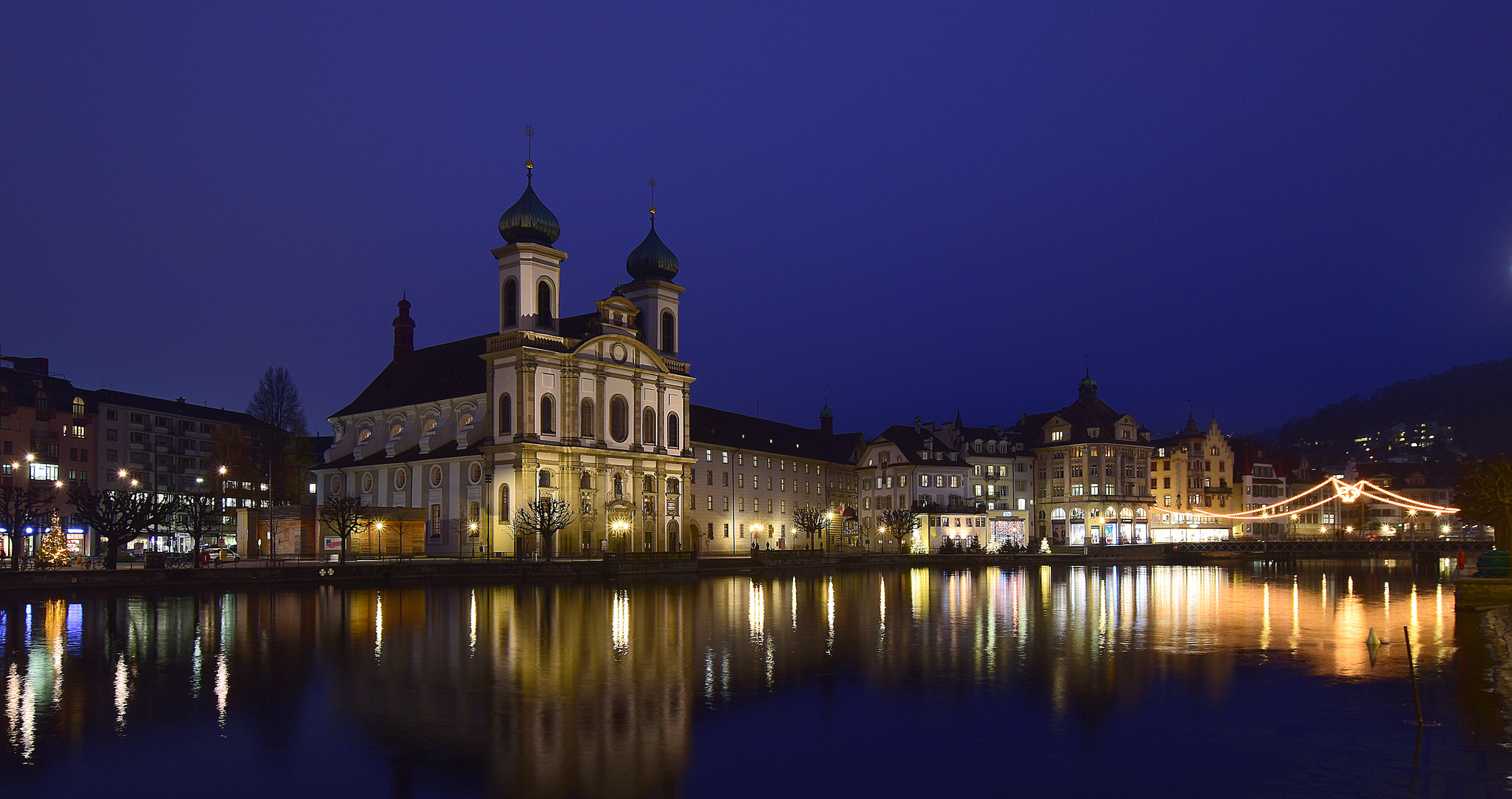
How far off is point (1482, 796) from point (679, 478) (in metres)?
74.2

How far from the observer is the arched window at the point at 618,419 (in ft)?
269

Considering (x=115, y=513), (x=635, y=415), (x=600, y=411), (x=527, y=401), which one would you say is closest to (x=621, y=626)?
(x=115, y=513)

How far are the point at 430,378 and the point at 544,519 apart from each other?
89.7 feet

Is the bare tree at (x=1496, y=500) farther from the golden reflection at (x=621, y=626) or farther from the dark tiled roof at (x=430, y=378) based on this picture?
the dark tiled roof at (x=430, y=378)

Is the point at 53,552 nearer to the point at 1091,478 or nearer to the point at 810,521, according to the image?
the point at 810,521

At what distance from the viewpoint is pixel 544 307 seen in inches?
3169

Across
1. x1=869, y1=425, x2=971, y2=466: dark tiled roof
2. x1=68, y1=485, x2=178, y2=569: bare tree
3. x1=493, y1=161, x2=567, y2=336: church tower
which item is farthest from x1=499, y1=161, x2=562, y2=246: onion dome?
x1=869, y1=425, x2=971, y2=466: dark tiled roof

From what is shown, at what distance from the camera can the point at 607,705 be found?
17734 millimetres

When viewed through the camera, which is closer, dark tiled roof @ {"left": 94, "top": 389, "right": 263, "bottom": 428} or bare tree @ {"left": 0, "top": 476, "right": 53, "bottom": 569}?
bare tree @ {"left": 0, "top": 476, "right": 53, "bottom": 569}

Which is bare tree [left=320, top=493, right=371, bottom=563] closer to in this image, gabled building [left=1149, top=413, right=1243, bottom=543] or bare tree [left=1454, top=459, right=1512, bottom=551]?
bare tree [left=1454, top=459, right=1512, bottom=551]

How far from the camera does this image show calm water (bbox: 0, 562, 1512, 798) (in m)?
13.4

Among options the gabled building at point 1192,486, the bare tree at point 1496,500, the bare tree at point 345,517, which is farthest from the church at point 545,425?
the gabled building at point 1192,486

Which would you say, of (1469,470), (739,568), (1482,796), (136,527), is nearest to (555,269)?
(739,568)

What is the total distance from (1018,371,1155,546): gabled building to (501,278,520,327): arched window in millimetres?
64470
